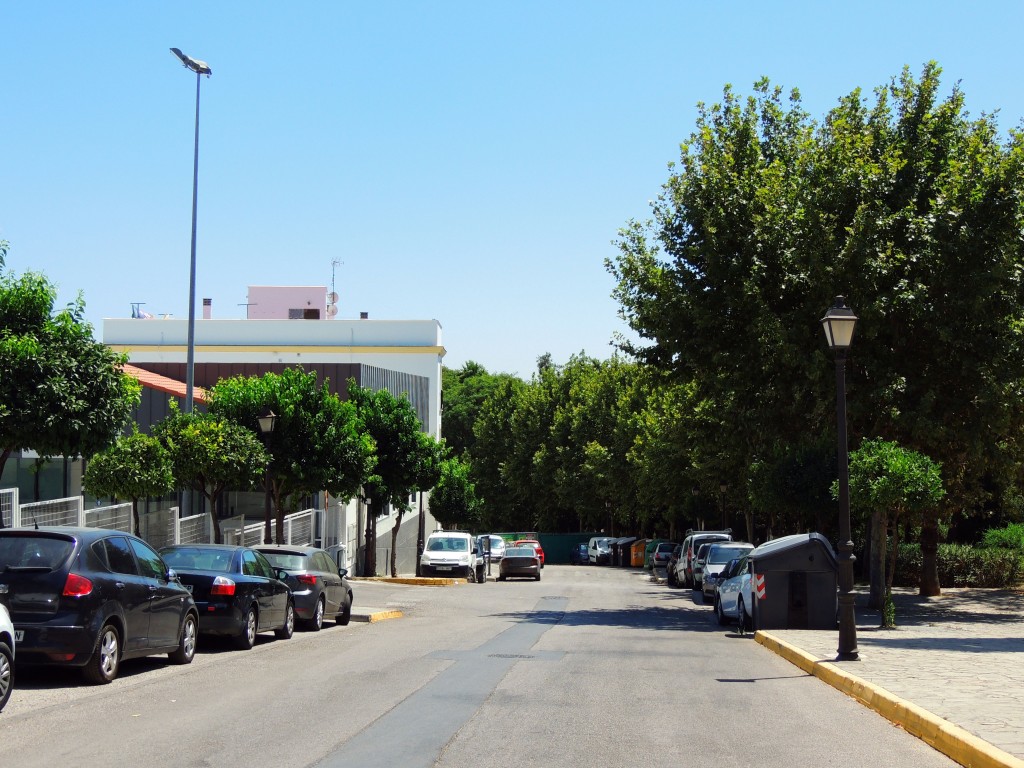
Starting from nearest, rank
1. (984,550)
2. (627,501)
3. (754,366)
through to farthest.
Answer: (754,366) < (984,550) < (627,501)

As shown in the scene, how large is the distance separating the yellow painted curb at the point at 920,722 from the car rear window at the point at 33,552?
313 inches

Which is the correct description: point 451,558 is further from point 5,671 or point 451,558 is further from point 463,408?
point 463,408

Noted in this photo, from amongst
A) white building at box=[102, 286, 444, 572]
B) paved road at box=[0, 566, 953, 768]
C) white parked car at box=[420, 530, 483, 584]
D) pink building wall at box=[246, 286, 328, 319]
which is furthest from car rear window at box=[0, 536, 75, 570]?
pink building wall at box=[246, 286, 328, 319]

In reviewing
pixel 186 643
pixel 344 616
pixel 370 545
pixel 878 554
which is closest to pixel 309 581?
pixel 344 616

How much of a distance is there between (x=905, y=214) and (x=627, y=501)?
47536mm

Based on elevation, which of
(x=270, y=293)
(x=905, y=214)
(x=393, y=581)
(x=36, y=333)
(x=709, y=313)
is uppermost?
(x=270, y=293)

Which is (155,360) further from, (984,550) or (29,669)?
(29,669)

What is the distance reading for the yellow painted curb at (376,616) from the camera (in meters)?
24.5

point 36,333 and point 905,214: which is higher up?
point 905,214

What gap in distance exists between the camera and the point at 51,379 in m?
16.9

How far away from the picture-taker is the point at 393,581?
43.7 metres

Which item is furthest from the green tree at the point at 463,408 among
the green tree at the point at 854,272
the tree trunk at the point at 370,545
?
the green tree at the point at 854,272

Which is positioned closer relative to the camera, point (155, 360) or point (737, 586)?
point (737, 586)

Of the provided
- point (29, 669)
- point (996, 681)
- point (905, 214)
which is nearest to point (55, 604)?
point (29, 669)
